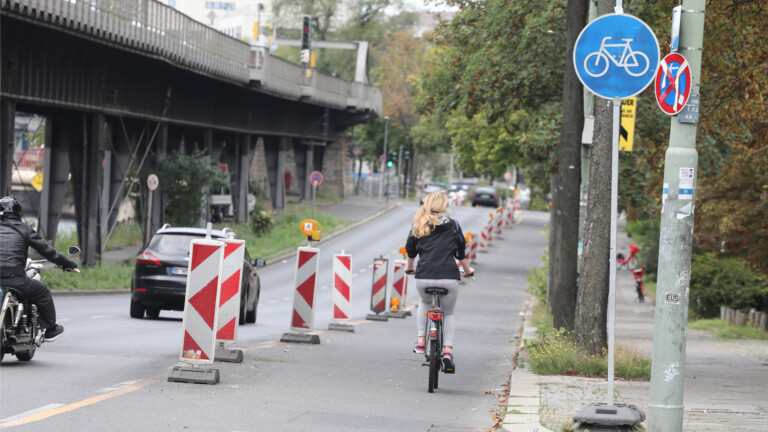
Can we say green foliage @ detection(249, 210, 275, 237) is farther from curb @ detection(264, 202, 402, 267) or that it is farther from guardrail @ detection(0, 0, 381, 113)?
guardrail @ detection(0, 0, 381, 113)

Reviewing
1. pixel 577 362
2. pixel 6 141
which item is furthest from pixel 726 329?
pixel 6 141

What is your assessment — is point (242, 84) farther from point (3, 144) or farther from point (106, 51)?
point (3, 144)

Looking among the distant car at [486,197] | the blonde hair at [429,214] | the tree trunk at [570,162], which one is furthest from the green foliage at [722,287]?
the distant car at [486,197]

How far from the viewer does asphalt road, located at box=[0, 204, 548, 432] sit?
8375 millimetres

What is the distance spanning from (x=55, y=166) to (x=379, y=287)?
12397mm

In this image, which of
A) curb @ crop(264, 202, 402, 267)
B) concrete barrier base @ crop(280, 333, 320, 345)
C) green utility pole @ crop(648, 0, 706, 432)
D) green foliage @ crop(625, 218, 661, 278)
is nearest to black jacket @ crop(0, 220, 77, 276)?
concrete barrier base @ crop(280, 333, 320, 345)

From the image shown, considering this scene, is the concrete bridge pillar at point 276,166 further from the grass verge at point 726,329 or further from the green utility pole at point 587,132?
the green utility pole at point 587,132

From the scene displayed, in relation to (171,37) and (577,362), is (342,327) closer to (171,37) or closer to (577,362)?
(577,362)

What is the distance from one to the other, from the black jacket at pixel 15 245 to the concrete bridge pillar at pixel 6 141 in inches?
607

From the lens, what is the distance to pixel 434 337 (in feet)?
34.5

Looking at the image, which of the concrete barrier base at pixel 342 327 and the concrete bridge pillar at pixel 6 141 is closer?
the concrete barrier base at pixel 342 327

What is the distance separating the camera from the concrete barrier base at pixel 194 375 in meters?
10.1

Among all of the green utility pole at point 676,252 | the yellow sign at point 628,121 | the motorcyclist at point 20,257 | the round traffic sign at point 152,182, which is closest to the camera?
the green utility pole at point 676,252

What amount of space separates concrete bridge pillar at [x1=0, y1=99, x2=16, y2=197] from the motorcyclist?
15.3m
